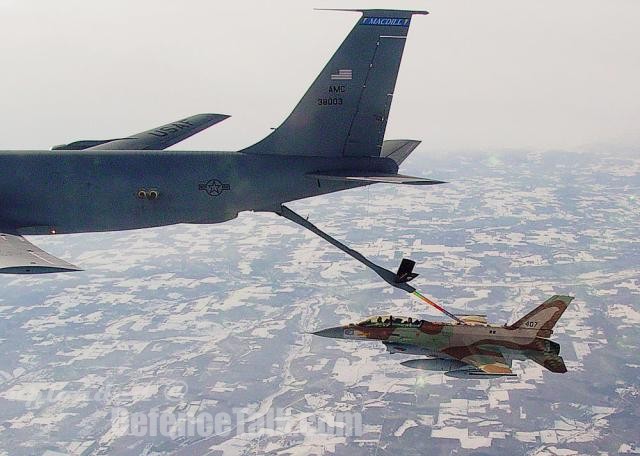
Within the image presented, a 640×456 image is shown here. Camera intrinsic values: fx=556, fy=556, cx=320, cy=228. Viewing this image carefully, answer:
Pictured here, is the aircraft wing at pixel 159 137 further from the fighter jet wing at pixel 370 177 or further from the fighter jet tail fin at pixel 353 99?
the fighter jet wing at pixel 370 177

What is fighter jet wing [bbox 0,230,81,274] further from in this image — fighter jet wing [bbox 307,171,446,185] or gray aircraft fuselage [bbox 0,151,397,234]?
fighter jet wing [bbox 307,171,446,185]

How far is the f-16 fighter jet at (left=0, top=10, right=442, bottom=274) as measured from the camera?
24.7 meters

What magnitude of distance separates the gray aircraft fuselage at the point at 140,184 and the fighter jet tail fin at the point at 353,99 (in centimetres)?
60

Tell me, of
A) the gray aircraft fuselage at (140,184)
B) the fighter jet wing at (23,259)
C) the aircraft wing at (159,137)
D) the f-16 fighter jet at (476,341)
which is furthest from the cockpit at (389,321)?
the fighter jet wing at (23,259)

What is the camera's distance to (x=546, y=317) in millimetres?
36438

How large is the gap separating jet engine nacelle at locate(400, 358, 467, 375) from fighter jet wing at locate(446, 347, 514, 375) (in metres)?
0.92

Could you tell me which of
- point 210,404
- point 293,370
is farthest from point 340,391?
point 210,404

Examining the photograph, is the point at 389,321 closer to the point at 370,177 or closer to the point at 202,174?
the point at 370,177

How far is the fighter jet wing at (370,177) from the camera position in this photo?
21453mm

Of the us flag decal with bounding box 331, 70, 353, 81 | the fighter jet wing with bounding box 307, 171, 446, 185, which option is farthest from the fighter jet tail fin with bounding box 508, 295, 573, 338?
the us flag decal with bounding box 331, 70, 353, 81

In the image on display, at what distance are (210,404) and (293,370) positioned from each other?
30805mm

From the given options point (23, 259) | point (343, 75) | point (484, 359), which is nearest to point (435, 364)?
point (484, 359)

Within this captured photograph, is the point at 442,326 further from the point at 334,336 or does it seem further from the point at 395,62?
the point at 395,62

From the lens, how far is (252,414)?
15938 cm
